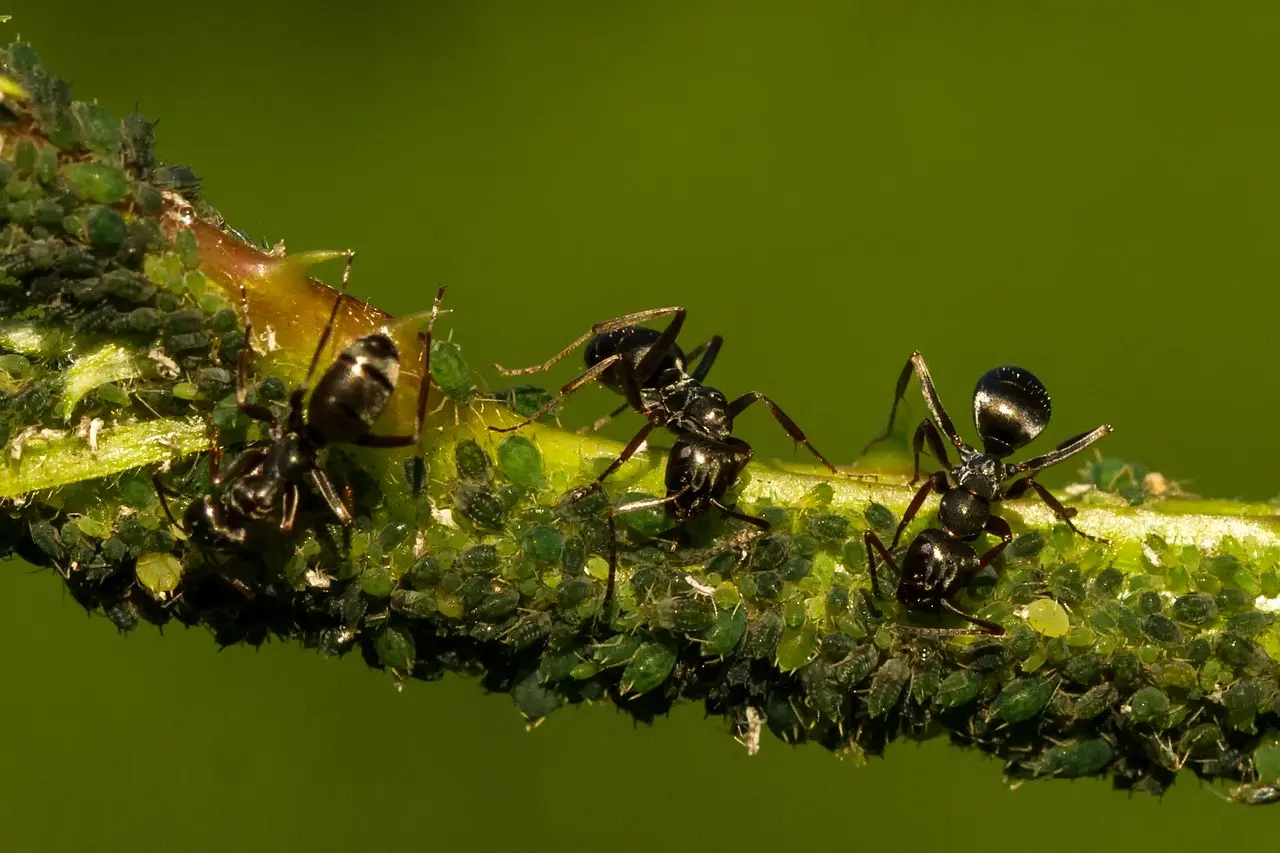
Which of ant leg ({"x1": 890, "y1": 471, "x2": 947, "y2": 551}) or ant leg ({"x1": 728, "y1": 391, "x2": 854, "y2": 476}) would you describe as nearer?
ant leg ({"x1": 890, "y1": 471, "x2": 947, "y2": 551})

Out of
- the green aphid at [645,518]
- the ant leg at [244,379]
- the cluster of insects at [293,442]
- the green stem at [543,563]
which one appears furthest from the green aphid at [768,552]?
the ant leg at [244,379]

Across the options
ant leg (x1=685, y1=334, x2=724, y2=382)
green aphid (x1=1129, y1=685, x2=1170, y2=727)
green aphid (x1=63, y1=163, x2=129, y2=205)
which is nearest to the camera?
green aphid (x1=63, y1=163, x2=129, y2=205)

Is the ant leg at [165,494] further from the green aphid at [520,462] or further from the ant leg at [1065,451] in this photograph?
the ant leg at [1065,451]

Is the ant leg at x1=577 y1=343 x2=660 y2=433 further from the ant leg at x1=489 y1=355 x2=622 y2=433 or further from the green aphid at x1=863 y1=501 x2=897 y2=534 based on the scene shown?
the green aphid at x1=863 y1=501 x2=897 y2=534

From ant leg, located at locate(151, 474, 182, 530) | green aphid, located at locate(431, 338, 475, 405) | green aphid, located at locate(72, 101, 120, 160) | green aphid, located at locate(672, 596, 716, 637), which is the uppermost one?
green aphid, located at locate(72, 101, 120, 160)

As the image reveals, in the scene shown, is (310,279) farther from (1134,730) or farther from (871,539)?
(1134,730)

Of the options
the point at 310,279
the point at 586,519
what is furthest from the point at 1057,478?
the point at 310,279

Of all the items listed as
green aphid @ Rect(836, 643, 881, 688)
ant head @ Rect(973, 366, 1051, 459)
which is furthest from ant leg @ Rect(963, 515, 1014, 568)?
ant head @ Rect(973, 366, 1051, 459)
